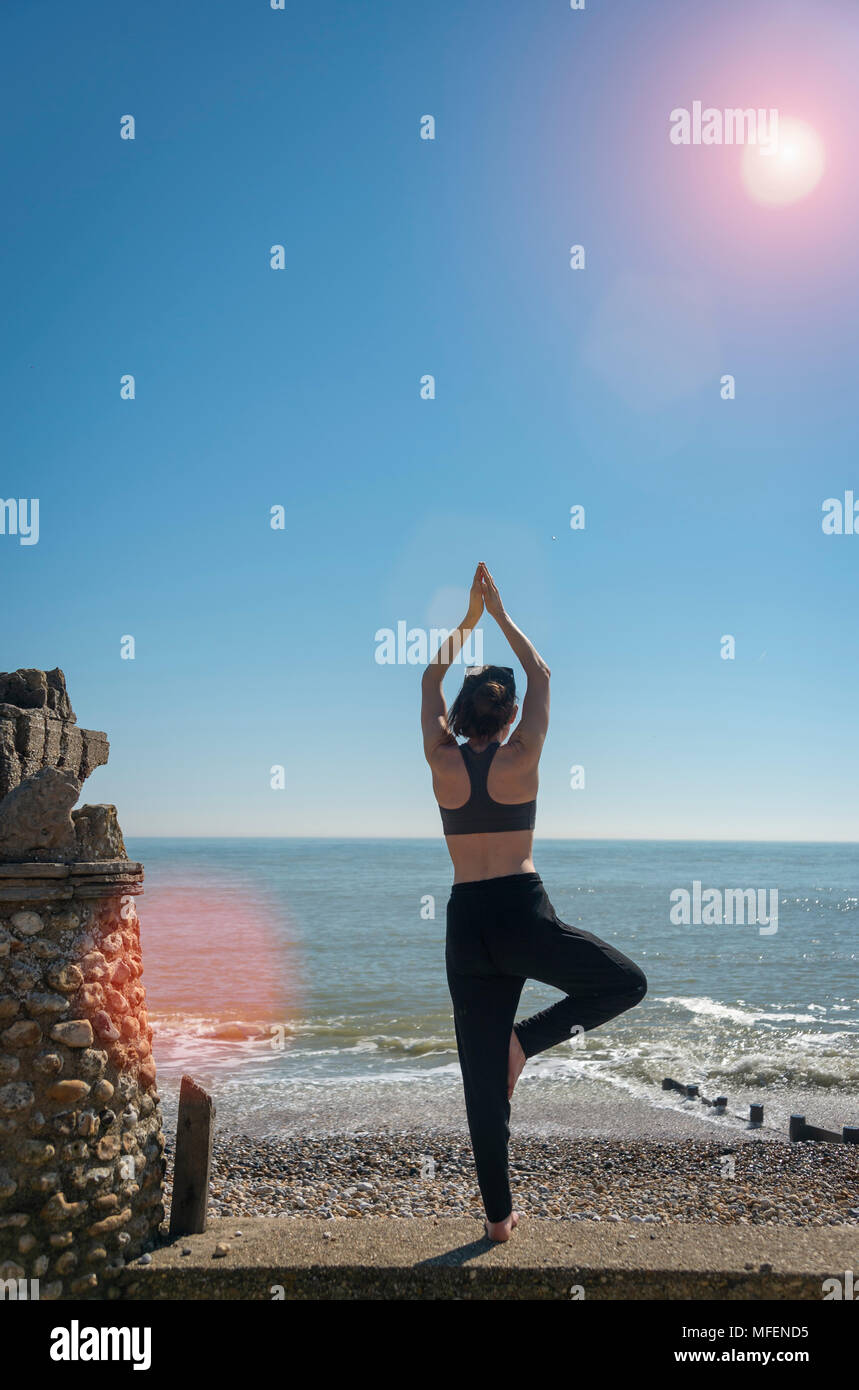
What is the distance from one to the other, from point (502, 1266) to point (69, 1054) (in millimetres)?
1800

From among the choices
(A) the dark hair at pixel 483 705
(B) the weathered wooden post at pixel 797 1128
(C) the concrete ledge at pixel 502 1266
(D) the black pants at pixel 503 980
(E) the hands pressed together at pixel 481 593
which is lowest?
(B) the weathered wooden post at pixel 797 1128

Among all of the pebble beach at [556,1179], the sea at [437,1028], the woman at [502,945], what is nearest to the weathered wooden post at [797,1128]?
the pebble beach at [556,1179]

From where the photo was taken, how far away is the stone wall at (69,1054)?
3363mm

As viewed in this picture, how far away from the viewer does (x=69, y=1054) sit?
3518 mm

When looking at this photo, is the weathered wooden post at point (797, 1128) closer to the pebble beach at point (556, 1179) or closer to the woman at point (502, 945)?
the pebble beach at point (556, 1179)

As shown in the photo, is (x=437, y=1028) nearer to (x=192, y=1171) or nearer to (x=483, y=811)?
(x=192, y=1171)

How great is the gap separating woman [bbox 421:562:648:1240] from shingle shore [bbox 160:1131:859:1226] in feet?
11.3

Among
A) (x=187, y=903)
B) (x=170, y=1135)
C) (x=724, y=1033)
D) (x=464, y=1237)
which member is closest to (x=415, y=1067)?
(x=170, y=1135)

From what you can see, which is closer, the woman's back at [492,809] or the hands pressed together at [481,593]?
the woman's back at [492,809]

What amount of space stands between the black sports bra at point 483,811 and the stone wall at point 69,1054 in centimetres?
140

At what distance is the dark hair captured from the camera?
379 cm

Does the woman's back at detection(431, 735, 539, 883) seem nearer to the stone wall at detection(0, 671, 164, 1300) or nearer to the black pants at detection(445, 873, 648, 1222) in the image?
the black pants at detection(445, 873, 648, 1222)
